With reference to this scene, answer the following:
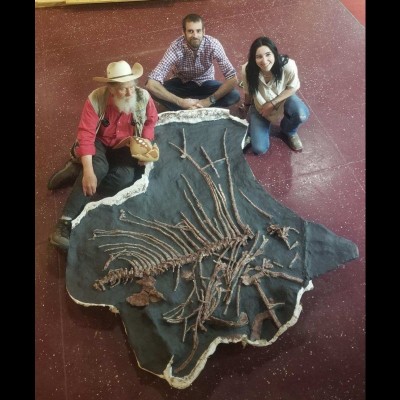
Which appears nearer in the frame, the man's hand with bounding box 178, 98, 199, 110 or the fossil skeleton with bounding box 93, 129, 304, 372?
the fossil skeleton with bounding box 93, 129, 304, 372

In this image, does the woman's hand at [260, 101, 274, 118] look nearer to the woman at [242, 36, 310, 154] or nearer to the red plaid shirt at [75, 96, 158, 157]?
the woman at [242, 36, 310, 154]

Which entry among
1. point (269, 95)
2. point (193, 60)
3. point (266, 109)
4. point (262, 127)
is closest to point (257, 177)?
point (262, 127)

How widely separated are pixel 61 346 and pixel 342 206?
2545 mm

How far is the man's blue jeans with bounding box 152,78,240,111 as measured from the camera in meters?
4.39

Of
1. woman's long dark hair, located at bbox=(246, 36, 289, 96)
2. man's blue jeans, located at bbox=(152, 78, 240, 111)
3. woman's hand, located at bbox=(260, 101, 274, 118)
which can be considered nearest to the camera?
woman's long dark hair, located at bbox=(246, 36, 289, 96)

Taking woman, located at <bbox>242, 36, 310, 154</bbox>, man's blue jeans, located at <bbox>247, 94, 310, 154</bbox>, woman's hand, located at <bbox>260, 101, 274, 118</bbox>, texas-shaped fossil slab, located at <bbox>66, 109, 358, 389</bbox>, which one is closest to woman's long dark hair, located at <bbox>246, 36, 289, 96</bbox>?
woman, located at <bbox>242, 36, 310, 154</bbox>

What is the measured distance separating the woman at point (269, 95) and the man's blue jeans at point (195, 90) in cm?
18

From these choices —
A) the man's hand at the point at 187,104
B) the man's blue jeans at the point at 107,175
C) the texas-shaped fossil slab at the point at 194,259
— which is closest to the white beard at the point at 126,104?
the man's blue jeans at the point at 107,175

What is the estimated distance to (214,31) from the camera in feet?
17.5

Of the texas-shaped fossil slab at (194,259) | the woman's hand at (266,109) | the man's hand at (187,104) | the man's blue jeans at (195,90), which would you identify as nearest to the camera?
the texas-shaped fossil slab at (194,259)

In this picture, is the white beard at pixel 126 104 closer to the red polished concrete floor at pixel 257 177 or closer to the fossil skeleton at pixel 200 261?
the fossil skeleton at pixel 200 261

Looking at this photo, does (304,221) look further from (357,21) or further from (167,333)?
(357,21)

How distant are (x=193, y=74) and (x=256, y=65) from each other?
800 millimetres

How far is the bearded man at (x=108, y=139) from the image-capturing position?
11.0 feet
